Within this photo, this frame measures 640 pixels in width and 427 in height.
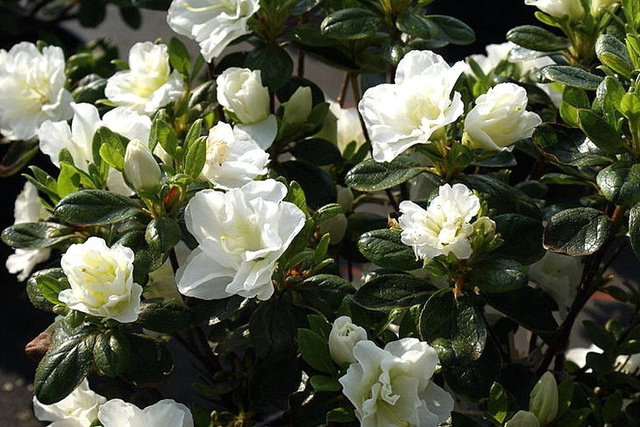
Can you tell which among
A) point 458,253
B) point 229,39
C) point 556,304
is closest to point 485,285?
point 458,253

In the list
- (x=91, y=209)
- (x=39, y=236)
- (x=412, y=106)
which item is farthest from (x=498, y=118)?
(x=39, y=236)

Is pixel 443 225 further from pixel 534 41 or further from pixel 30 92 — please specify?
pixel 30 92

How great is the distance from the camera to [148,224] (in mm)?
1033

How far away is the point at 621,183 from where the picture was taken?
960 mm

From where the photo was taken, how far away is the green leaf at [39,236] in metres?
1.11

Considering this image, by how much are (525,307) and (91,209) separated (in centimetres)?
52

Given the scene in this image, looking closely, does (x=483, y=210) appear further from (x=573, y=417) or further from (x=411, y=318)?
(x=573, y=417)

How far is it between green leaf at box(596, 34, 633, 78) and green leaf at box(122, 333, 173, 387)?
639 millimetres

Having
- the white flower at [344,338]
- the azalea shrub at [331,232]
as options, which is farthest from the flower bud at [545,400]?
the white flower at [344,338]

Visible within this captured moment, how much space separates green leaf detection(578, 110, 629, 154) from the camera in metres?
0.99

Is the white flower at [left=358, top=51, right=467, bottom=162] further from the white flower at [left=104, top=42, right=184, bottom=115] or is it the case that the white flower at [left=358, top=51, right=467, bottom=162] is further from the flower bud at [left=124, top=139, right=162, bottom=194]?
the white flower at [left=104, top=42, right=184, bottom=115]

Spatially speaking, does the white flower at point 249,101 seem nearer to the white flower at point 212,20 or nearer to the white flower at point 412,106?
the white flower at point 212,20

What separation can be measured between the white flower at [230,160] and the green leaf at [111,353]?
0.69 feet

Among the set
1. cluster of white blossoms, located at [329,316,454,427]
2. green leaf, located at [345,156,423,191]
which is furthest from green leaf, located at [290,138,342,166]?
cluster of white blossoms, located at [329,316,454,427]
